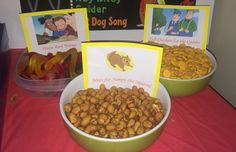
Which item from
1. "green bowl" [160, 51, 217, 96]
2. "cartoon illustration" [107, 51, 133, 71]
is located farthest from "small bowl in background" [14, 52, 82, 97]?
"green bowl" [160, 51, 217, 96]

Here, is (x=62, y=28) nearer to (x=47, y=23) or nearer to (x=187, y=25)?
(x=47, y=23)

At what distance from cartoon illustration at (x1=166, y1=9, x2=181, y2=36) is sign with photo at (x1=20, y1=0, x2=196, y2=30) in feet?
0.38

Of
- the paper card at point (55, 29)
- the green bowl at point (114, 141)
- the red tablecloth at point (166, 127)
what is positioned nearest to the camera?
the green bowl at point (114, 141)

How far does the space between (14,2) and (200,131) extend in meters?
0.64

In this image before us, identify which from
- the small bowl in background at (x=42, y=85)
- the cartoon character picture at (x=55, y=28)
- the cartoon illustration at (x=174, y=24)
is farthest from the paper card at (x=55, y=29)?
the cartoon illustration at (x=174, y=24)

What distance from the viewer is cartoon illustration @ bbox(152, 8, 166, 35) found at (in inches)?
31.7

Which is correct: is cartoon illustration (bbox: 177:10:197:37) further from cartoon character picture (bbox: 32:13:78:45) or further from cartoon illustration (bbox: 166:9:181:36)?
cartoon character picture (bbox: 32:13:78:45)

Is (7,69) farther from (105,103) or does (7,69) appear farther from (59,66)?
(105,103)

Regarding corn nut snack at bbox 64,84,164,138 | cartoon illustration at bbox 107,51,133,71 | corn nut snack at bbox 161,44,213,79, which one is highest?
cartoon illustration at bbox 107,51,133,71

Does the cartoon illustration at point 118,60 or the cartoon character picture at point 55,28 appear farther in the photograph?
the cartoon character picture at point 55,28

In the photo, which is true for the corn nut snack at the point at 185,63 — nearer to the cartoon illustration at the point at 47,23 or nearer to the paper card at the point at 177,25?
the paper card at the point at 177,25

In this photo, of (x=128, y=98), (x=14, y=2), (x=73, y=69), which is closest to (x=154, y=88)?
(x=128, y=98)

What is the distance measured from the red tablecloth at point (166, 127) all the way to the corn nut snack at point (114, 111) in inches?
3.0

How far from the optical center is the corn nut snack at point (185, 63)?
74 cm
